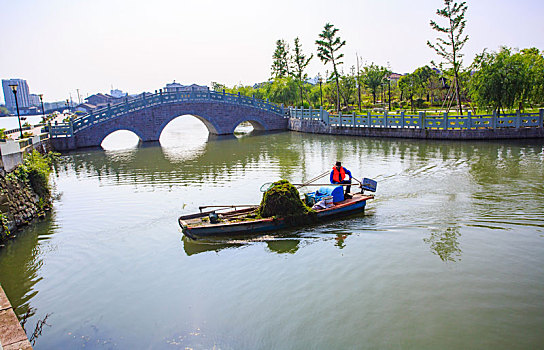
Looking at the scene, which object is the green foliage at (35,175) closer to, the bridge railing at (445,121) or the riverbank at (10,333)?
the riverbank at (10,333)

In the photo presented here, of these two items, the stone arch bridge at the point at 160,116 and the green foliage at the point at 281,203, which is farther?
the stone arch bridge at the point at 160,116

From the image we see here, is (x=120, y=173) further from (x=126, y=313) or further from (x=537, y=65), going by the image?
(x=537, y=65)

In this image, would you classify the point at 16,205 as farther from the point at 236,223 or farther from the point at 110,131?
the point at 110,131

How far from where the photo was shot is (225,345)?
461 cm

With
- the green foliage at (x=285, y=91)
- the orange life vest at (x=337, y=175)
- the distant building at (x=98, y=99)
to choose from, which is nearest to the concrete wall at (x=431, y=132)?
the green foliage at (x=285, y=91)

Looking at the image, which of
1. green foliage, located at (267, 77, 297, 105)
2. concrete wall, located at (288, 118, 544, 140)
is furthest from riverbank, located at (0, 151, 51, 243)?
green foliage, located at (267, 77, 297, 105)

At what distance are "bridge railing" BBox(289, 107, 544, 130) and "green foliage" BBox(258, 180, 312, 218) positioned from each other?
586 inches

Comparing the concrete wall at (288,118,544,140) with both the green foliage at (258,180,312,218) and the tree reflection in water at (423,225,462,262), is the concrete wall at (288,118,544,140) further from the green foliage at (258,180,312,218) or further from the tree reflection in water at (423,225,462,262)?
the green foliage at (258,180,312,218)

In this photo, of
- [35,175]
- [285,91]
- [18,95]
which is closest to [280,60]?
[285,91]

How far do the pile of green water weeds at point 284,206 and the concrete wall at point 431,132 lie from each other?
1464cm

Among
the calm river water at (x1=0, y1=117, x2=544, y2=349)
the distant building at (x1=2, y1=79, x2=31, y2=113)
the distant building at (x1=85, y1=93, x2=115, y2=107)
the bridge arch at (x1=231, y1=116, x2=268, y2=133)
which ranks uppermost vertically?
the distant building at (x1=2, y1=79, x2=31, y2=113)

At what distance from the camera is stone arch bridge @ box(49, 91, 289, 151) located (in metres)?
23.1

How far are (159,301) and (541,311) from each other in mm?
5166

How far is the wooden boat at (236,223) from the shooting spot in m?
7.56
